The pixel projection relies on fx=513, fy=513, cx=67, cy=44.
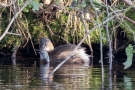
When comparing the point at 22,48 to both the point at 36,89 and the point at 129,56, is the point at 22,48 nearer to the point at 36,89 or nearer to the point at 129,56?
the point at 36,89

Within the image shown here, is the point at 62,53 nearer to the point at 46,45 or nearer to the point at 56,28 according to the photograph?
the point at 46,45

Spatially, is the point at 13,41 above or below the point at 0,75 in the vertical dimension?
above

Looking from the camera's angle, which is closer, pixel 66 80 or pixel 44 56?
pixel 66 80

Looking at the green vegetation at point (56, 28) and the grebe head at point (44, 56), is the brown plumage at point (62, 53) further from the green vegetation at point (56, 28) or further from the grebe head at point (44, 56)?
the green vegetation at point (56, 28)

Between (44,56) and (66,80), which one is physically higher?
(44,56)

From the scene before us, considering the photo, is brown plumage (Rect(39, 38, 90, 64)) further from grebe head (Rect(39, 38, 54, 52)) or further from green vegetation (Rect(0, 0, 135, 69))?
green vegetation (Rect(0, 0, 135, 69))

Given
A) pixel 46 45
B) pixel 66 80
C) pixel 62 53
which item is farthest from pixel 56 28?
pixel 66 80

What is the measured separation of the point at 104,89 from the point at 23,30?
5.49 m

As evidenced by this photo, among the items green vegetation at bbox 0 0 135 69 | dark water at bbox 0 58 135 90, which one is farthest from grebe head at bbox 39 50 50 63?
dark water at bbox 0 58 135 90

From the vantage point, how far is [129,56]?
420 cm

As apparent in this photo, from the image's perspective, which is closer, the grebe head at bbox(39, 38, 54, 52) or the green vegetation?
the green vegetation

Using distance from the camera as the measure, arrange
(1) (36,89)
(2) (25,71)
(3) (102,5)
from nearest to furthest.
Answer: (3) (102,5) < (1) (36,89) < (2) (25,71)

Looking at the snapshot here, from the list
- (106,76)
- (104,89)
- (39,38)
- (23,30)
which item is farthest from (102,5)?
(39,38)

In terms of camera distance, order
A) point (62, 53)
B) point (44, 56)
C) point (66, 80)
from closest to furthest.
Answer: point (66, 80) < point (62, 53) < point (44, 56)
